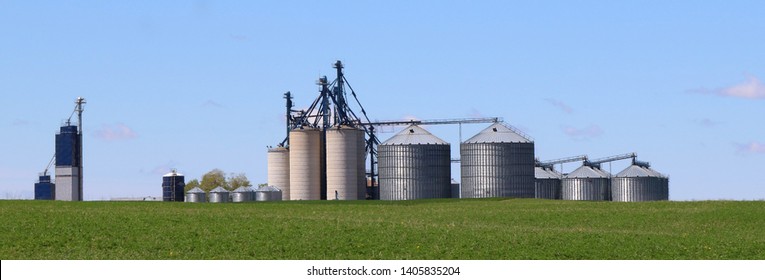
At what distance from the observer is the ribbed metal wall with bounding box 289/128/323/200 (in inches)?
4510

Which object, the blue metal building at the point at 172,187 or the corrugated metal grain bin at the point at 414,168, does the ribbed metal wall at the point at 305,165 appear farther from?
the blue metal building at the point at 172,187

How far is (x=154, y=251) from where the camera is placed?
120ft

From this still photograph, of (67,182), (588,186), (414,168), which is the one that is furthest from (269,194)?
(588,186)

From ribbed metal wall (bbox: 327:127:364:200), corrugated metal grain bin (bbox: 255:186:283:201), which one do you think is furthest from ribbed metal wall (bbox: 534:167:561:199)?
corrugated metal grain bin (bbox: 255:186:283:201)

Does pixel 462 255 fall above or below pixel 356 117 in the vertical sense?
below

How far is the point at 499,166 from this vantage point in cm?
10556

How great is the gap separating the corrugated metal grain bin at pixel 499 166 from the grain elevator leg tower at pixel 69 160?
42.1 metres

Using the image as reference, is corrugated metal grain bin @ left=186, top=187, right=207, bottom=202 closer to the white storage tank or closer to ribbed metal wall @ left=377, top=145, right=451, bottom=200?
the white storage tank

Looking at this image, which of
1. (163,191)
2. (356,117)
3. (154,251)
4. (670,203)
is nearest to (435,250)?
(154,251)

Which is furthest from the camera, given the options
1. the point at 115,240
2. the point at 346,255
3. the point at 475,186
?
the point at 475,186

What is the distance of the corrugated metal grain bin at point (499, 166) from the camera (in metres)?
105

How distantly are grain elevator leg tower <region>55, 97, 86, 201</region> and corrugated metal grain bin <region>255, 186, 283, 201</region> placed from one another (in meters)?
20.3

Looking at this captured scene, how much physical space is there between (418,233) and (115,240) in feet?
33.8

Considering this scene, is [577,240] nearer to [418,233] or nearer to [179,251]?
[418,233]
